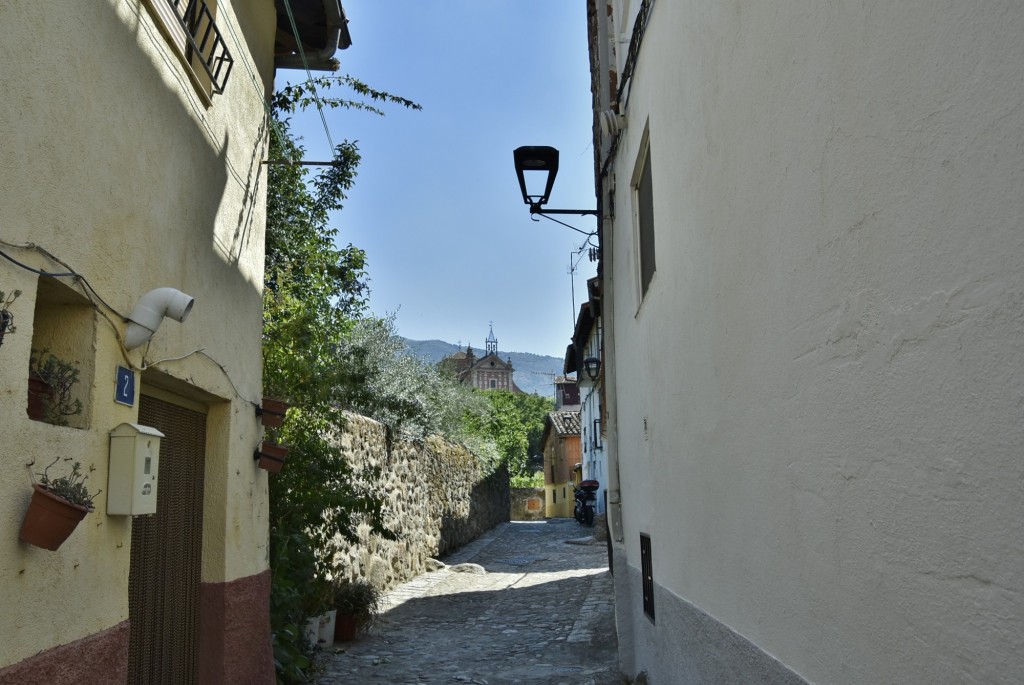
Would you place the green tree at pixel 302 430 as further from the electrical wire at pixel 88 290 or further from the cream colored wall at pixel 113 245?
the electrical wire at pixel 88 290

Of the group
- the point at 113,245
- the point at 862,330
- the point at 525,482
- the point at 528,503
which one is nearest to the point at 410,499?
the point at 113,245

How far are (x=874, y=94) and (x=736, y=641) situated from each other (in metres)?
2.19

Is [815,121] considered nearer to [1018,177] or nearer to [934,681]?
[1018,177]

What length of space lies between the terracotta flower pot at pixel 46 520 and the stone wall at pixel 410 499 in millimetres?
5436

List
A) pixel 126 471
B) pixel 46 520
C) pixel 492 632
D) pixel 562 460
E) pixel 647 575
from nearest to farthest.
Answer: pixel 46 520
pixel 126 471
pixel 647 575
pixel 492 632
pixel 562 460

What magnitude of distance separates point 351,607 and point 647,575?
3436mm

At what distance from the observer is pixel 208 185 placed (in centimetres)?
496

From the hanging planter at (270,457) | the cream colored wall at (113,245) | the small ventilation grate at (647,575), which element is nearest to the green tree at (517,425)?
the small ventilation grate at (647,575)

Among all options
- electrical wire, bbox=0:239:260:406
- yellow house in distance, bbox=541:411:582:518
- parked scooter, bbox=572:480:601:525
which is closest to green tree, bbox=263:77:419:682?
electrical wire, bbox=0:239:260:406

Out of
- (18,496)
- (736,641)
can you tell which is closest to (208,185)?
(18,496)

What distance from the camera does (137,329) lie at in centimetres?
370

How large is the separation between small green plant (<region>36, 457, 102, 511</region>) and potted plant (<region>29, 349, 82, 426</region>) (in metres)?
0.23

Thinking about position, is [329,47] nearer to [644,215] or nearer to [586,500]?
[644,215]

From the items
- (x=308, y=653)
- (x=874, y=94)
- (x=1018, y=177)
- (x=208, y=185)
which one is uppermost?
(x=208, y=185)
